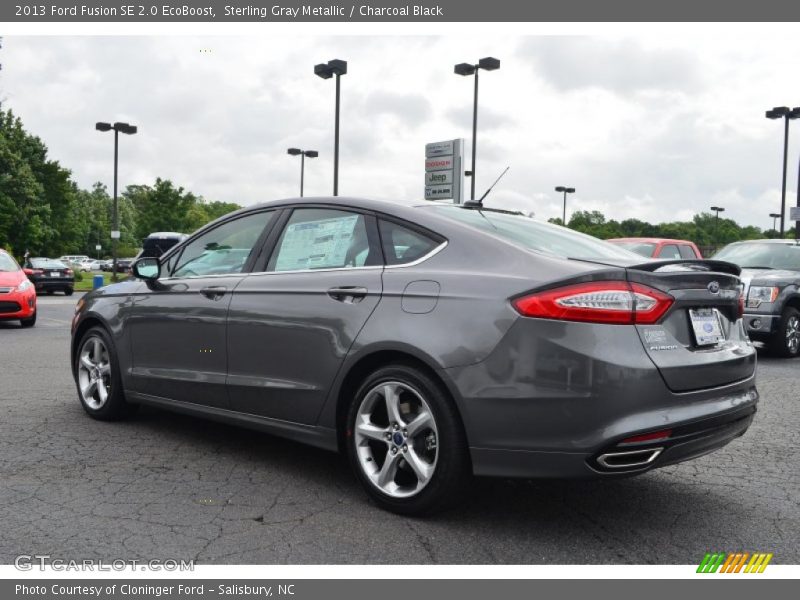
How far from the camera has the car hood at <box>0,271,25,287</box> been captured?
13.7m

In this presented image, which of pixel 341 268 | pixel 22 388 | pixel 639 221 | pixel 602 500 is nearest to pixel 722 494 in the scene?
pixel 602 500

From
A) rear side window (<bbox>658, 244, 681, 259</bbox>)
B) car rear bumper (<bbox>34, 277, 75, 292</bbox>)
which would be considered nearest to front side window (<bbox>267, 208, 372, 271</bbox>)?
rear side window (<bbox>658, 244, 681, 259</bbox>)

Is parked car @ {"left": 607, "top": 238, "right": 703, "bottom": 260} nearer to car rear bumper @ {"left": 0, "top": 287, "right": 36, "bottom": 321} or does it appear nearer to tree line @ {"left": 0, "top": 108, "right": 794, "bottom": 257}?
car rear bumper @ {"left": 0, "top": 287, "right": 36, "bottom": 321}

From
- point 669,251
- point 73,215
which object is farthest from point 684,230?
point 669,251

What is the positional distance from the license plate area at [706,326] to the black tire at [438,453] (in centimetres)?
113

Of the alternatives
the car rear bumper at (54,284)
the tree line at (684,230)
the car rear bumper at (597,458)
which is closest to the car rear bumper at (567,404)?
the car rear bumper at (597,458)

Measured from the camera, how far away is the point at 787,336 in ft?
35.1

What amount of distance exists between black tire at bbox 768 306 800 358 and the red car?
11.9 metres

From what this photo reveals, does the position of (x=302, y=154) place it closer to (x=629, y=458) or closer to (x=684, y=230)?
(x=629, y=458)

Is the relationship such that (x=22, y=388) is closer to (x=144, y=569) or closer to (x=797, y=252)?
(x=144, y=569)

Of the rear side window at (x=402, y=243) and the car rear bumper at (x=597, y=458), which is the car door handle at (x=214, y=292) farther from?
the car rear bumper at (x=597, y=458)

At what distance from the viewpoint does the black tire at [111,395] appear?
5672 millimetres

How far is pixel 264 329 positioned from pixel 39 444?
1.90 m

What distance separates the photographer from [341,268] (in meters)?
4.20
